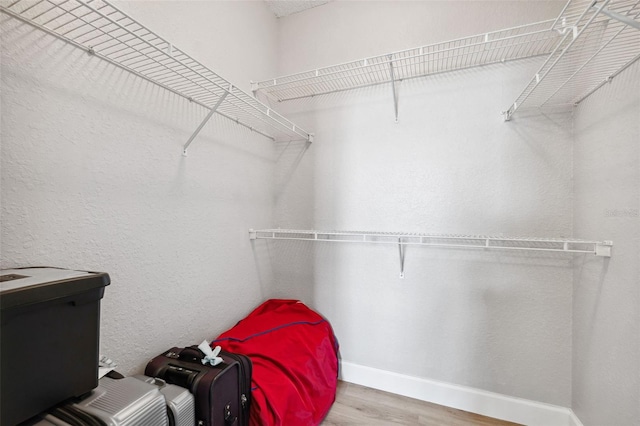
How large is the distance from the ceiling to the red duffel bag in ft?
7.44

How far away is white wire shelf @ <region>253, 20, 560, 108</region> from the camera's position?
1368 millimetres

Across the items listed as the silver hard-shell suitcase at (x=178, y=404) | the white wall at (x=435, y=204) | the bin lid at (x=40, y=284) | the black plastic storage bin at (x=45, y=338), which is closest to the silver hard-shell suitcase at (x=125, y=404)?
the black plastic storage bin at (x=45, y=338)

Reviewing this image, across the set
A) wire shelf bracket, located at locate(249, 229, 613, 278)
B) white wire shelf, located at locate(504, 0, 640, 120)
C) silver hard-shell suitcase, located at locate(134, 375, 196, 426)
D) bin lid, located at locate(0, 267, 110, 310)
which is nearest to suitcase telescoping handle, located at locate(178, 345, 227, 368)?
silver hard-shell suitcase, located at locate(134, 375, 196, 426)

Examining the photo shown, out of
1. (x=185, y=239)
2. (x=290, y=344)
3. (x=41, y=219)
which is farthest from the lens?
(x=290, y=344)

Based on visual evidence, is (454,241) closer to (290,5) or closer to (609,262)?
(609,262)

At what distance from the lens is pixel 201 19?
4.57 feet

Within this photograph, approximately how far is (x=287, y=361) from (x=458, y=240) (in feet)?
4.01

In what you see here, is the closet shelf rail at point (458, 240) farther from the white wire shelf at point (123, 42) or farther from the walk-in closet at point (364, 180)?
the white wire shelf at point (123, 42)

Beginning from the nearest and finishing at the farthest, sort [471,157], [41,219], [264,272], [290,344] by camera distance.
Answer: [41,219] < [290,344] < [471,157] < [264,272]

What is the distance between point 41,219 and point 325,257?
1.46m

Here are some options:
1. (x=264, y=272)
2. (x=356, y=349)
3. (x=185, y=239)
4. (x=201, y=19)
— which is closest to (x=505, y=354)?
(x=356, y=349)

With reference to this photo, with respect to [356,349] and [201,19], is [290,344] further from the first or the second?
[201,19]

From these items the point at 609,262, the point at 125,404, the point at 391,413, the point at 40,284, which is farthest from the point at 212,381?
the point at 609,262

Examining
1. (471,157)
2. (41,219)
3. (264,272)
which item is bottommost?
(264,272)
